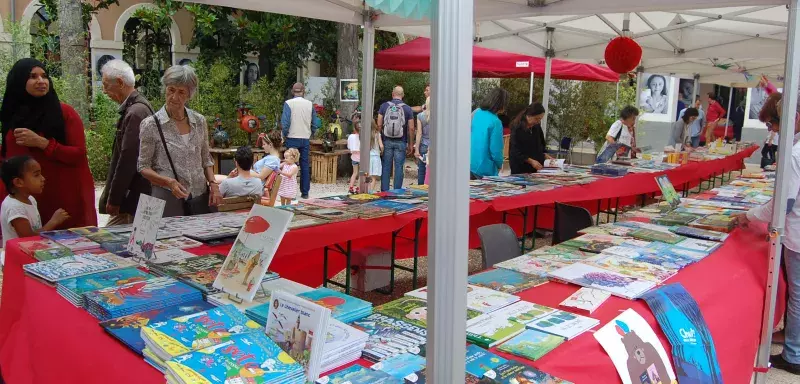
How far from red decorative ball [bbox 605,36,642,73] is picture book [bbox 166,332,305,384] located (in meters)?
4.93

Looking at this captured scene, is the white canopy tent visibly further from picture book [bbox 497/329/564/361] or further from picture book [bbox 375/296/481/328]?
picture book [bbox 375/296/481/328]

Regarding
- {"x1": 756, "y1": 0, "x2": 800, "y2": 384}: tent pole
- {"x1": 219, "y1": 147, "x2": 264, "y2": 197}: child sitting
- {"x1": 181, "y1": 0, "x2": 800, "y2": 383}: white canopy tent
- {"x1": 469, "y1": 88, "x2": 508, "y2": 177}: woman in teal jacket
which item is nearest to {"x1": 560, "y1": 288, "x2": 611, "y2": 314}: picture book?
{"x1": 181, "y1": 0, "x2": 800, "y2": 383}: white canopy tent

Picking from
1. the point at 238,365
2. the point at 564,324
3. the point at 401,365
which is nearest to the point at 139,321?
the point at 238,365

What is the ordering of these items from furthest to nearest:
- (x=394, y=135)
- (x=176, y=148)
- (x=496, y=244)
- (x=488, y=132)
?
1. (x=394, y=135)
2. (x=488, y=132)
3. (x=496, y=244)
4. (x=176, y=148)

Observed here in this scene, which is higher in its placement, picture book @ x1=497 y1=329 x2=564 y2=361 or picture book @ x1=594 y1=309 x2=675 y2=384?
picture book @ x1=497 y1=329 x2=564 y2=361

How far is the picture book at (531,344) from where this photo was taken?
1641mm

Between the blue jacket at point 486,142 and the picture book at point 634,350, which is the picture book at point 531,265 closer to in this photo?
the picture book at point 634,350

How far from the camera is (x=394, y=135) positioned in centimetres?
805

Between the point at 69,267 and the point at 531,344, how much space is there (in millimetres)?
1659

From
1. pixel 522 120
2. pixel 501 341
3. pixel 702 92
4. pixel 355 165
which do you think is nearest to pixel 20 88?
pixel 501 341

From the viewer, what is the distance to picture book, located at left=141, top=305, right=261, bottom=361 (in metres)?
1.47

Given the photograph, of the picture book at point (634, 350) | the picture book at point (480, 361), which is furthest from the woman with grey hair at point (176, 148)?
the picture book at point (634, 350)

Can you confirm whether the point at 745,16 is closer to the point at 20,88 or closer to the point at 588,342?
the point at 588,342

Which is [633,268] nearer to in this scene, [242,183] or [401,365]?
[401,365]
